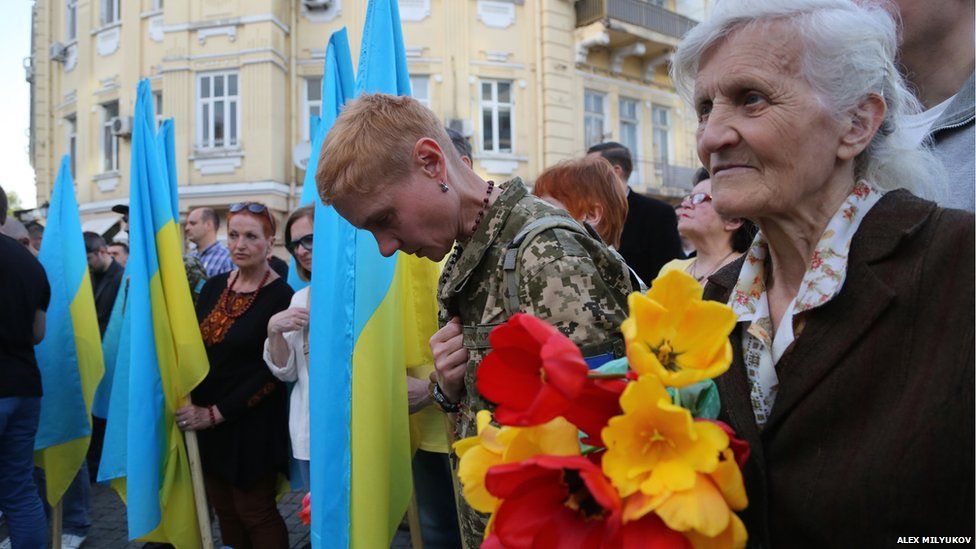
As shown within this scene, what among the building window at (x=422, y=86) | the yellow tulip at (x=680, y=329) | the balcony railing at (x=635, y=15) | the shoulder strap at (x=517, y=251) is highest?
the balcony railing at (x=635, y=15)

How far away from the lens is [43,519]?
3701mm

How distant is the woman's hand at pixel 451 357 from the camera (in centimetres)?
175

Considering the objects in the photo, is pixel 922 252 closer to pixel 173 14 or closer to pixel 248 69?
pixel 248 69

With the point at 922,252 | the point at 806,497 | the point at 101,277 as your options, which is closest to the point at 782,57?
the point at 922,252

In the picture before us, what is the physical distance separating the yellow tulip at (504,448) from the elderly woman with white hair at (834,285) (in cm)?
35

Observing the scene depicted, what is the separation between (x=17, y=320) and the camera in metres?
3.58

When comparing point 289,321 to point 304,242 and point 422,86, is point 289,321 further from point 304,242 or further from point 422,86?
point 422,86

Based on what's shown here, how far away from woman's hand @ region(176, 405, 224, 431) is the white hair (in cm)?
309

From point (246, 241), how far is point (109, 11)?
50.0ft

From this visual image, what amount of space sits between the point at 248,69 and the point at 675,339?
1494 centimetres

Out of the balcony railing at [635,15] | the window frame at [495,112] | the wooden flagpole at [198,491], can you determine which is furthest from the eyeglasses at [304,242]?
the balcony railing at [635,15]

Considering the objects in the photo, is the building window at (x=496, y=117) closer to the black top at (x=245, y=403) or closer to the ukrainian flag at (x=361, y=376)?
the black top at (x=245, y=403)

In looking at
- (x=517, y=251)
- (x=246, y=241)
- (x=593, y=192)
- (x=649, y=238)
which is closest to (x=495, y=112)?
(x=649, y=238)

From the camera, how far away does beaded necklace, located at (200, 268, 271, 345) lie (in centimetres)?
357
